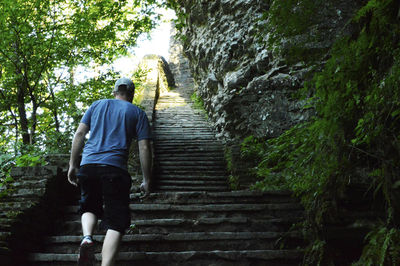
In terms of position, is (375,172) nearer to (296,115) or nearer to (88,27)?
(296,115)

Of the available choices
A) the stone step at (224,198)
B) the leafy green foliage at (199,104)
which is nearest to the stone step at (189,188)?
the stone step at (224,198)

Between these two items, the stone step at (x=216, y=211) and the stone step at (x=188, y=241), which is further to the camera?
the stone step at (x=216, y=211)

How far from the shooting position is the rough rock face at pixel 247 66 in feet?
21.2

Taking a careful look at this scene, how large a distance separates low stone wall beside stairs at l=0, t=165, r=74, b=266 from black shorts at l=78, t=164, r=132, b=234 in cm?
84

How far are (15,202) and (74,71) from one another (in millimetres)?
7477

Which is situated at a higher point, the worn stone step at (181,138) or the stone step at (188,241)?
the stone step at (188,241)

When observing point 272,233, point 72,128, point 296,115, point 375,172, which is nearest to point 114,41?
point 72,128

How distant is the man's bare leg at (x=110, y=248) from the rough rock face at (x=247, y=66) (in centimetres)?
330

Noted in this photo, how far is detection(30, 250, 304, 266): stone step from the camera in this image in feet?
9.76

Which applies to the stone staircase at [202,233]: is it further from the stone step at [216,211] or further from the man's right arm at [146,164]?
the man's right arm at [146,164]

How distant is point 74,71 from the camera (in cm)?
1014

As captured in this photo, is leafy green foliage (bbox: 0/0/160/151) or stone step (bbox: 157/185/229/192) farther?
leafy green foliage (bbox: 0/0/160/151)

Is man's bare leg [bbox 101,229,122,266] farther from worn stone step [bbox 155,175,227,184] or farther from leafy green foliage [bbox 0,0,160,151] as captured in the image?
leafy green foliage [bbox 0,0,160,151]

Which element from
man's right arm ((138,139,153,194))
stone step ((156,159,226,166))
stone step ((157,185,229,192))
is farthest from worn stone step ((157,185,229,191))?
man's right arm ((138,139,153,194))
